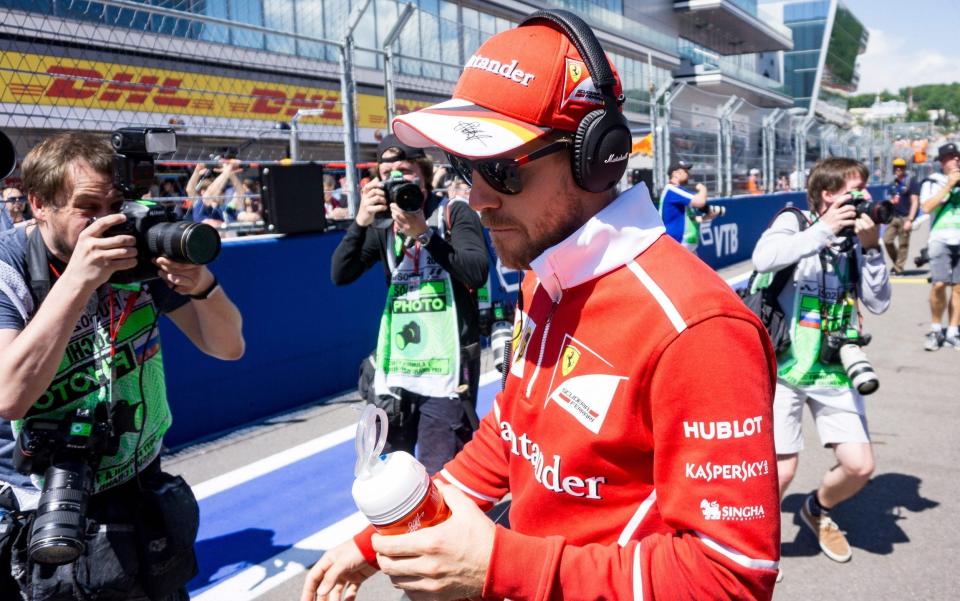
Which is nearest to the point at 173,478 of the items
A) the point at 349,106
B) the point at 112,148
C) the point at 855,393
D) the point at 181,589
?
the point at 181,589

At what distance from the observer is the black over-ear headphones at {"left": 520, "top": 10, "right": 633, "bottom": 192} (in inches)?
55.4

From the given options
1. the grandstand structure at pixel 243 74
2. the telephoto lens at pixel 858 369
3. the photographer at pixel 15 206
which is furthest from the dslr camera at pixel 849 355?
the photographer at pixel 15 206

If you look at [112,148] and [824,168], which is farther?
[824,168]

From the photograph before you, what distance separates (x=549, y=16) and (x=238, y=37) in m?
5.51

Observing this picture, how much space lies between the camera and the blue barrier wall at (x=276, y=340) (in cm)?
546

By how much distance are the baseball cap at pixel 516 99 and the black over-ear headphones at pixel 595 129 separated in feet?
0.05

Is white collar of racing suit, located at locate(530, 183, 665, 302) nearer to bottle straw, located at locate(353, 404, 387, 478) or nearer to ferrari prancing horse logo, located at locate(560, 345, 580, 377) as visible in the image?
ferrari prancing horse logo, located at locate(560, 345, 580, 377)

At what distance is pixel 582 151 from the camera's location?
1.41 m

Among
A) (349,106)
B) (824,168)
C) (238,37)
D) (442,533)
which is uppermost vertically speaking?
(238,37)

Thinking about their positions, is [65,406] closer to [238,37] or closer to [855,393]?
[855,393]

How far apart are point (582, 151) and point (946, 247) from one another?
8341 mm

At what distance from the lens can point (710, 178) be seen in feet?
48.4

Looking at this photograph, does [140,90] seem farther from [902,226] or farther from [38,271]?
[902,226]

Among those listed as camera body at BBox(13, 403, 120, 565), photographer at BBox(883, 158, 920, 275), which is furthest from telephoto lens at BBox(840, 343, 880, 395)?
photographer at BBox(883, 158, 920, 275)
